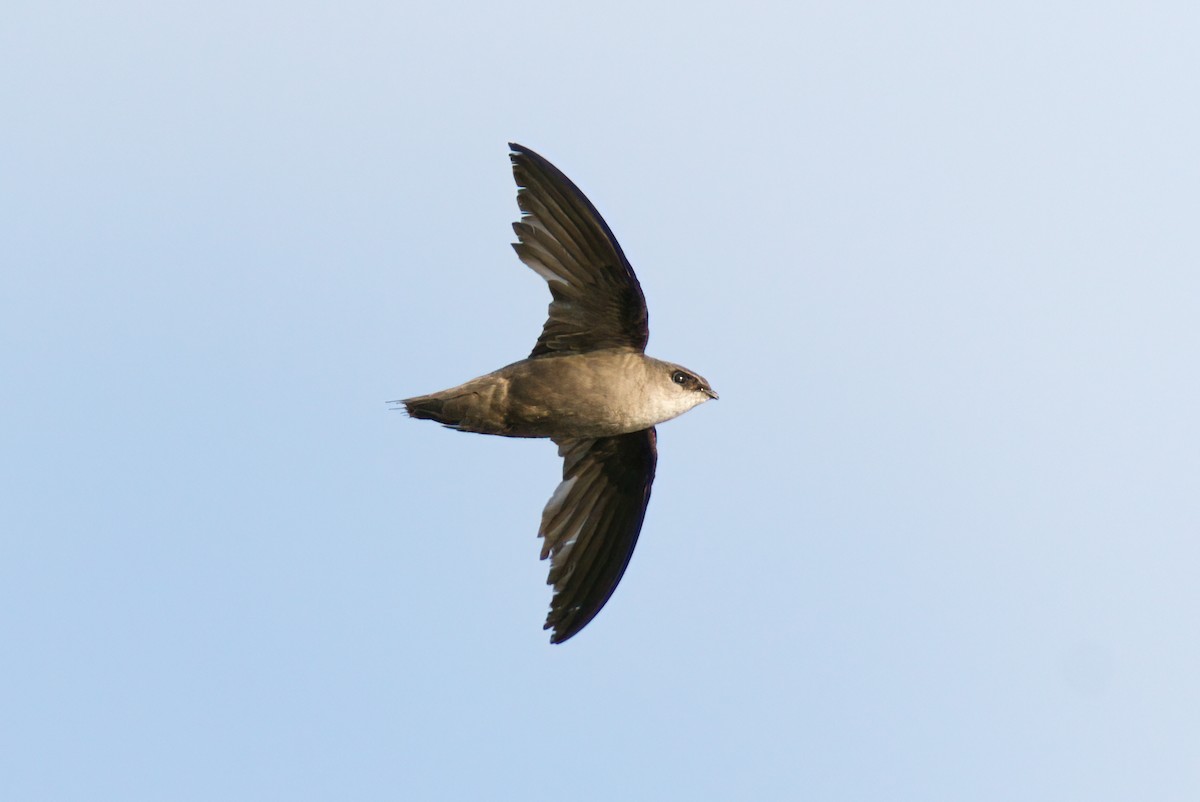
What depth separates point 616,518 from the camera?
1206 cm

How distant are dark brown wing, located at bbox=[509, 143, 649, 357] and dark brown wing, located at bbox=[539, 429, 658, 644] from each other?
124 centimetres

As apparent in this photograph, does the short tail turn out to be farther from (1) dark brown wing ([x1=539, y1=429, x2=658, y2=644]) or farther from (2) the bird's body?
(1) dark brown wing ([x1=539, y1=429, x2=658, y2=644])

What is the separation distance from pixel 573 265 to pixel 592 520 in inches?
91.1

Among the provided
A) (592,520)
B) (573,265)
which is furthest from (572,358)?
(592,520)

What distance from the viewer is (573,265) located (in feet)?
35.3

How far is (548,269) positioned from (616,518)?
232 cm

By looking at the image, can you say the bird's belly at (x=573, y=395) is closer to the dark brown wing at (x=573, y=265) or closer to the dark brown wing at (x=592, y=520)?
the dark brown wing at (x=573, y=265)

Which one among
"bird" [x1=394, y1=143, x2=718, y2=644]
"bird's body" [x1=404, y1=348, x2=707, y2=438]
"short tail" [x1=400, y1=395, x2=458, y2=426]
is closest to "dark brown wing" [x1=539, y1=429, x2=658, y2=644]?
"bird" [x1=394, y1=143, x2=718, y2=644]

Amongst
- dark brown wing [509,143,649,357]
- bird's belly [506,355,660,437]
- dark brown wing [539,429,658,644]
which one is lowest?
dark brown wing [539,429,658,644]

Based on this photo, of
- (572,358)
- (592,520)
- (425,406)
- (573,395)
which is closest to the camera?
(425,406)

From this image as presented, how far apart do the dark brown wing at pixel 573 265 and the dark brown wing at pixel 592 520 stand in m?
1.24

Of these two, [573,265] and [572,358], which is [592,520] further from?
[573,265]

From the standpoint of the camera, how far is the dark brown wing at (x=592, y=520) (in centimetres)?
1188

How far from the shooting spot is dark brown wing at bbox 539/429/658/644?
11.9 meters
